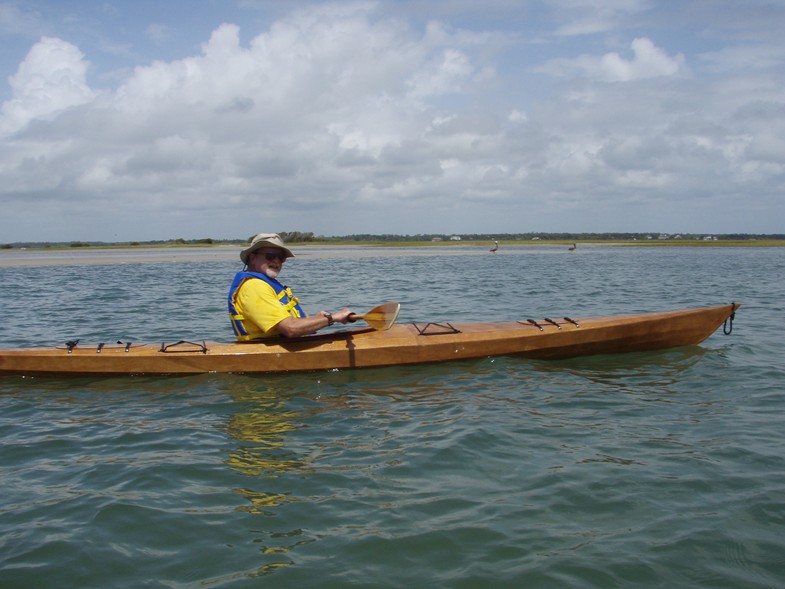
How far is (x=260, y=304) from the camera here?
7.89m

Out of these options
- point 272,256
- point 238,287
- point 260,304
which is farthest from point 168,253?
point 260,304

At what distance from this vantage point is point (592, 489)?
4812 mm

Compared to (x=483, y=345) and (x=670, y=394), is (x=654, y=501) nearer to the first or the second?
(x=670, y=394)

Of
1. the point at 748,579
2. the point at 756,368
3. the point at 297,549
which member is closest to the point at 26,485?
the point at 297,549

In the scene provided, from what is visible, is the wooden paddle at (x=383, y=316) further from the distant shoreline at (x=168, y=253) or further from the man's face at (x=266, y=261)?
the distant shoreline at (x=168, y=253)

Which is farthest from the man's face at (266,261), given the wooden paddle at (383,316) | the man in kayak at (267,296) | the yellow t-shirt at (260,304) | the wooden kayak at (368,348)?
the wooden paddle at (383,316)

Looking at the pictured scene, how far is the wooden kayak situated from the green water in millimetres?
214

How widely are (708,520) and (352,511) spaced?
8.13 ft

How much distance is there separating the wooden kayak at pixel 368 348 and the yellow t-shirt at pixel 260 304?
0.50 meters

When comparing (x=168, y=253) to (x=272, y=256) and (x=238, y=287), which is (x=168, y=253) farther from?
(x=272, y=256)

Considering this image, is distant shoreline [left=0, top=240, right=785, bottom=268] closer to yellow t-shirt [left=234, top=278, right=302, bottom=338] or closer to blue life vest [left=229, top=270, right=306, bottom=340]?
blue life vest [left=229, top=270, right=306, bottom=340]

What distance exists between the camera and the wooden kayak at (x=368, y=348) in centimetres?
834

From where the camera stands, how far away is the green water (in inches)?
152

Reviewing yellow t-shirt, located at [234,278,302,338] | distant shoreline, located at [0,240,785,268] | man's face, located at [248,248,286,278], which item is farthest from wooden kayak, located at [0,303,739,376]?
distant shoreline, located at [0,240,785,268]
